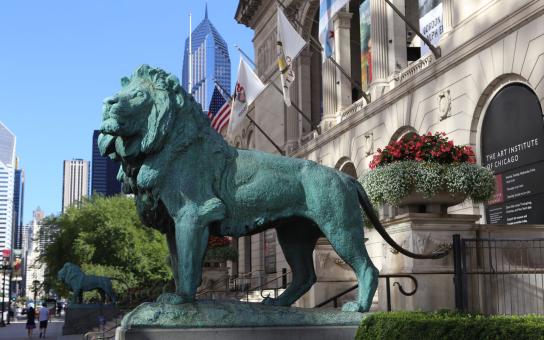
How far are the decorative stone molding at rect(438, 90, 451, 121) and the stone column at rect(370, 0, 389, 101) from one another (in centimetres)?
551

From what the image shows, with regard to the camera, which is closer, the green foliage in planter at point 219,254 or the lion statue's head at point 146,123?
the lion statue's head at point 146,123

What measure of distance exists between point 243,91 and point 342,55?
6277 mm

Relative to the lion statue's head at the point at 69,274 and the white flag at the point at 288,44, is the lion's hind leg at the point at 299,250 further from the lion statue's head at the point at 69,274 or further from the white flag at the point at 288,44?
the lion statue's head at the point at 69,274

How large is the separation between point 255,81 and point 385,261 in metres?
21.2

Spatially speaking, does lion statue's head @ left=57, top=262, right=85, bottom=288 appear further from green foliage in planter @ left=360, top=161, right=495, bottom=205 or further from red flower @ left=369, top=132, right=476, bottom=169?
green foliage in planter @ left=360, top=161, right=495, bottom=205

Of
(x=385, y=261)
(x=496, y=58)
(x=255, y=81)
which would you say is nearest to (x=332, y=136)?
(x=255, y=81)

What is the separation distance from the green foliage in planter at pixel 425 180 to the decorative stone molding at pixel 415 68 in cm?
1385

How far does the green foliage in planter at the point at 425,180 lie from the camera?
1106cm

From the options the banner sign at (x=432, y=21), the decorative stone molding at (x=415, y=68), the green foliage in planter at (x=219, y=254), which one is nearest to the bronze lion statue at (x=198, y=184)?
the decorative stone molding at (x=415, y=68)

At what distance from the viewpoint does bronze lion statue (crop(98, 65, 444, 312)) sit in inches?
262

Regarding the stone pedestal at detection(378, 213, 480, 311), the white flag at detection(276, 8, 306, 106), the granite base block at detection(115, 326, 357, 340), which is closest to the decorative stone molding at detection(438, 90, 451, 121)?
the white flag at detection(276, 8, 306, 106)

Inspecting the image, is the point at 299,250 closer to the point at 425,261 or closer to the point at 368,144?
the point at 425,261

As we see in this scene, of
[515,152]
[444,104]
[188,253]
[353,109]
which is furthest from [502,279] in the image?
[353,109]

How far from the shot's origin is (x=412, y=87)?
25.9m
